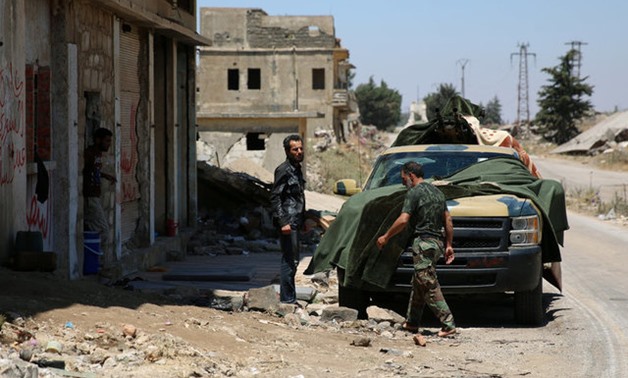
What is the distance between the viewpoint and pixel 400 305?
13148mm

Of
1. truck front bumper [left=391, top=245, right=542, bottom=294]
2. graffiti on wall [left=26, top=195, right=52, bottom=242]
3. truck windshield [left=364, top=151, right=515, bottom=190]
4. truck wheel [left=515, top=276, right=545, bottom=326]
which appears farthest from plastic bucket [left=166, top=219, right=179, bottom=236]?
truck wheel [left=515, top=276, right=545, bottom=326]

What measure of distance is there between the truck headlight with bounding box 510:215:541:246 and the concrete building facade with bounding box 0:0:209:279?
15.9ft

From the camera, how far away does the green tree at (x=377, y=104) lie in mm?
127500

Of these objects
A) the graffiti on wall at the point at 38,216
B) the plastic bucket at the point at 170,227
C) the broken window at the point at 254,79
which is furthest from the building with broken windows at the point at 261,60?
the graffiti on wall at the point at 38,216

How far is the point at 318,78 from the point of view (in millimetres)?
71562

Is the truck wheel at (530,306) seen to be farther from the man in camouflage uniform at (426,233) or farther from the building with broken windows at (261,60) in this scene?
the building with broken windows at (261,60)

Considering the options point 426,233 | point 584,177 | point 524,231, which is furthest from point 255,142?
point 426,233

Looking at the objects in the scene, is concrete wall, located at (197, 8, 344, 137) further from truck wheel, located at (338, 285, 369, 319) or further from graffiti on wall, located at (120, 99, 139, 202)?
truck wheel, located at (338, 285, 369, 319)

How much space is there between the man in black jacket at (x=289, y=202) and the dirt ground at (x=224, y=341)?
64 centimetres

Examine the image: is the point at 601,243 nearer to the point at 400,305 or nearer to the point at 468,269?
the point at 400,305

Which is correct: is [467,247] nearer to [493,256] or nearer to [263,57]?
[493,256]

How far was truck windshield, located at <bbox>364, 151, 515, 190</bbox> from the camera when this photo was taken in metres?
13.1

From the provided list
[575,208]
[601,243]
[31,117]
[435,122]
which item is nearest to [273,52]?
[575,208]

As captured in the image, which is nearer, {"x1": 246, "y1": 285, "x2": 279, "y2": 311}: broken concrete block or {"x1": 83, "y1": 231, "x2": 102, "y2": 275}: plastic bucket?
{"x1": 246, "y1": 285, "x2": 279, "y2": 311}: broken concrete block
